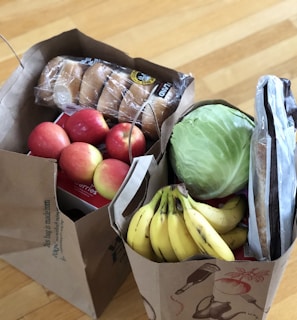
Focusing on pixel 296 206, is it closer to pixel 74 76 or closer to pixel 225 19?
pixel 74 76

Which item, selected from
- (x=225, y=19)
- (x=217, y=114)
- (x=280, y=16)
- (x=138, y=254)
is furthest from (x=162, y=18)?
(x=138, y=254)

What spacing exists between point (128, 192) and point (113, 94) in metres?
0.29

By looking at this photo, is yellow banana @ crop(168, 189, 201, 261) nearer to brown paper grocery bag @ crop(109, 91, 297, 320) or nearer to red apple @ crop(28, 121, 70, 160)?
brown paper grocery bag @ crop(109, 91, 297, 320)

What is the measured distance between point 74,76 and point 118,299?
Result: 1.56 feet

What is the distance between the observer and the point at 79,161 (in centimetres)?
96

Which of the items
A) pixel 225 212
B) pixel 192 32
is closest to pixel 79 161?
pixel 225 212

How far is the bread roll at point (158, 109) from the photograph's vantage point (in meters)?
1.03

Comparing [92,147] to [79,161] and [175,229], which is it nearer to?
[79,161]

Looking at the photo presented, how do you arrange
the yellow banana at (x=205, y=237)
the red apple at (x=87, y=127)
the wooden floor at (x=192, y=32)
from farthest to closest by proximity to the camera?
the wooden floor at (x=192, y=32)
the red apple at (x=87, y=127)
the yellow banana at (x=205, y=237)

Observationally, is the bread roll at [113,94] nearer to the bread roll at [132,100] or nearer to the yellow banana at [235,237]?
the bread roll at [132,100]

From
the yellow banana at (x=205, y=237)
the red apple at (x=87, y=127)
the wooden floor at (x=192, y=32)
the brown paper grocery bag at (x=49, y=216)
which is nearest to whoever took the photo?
the yellow banana at (x=205, y=237)

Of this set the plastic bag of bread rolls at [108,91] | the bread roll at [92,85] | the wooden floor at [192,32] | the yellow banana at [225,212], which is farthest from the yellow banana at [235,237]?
the wooden floor at [192,32]

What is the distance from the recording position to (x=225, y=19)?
1.60 m

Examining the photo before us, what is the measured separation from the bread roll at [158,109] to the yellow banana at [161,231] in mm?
214
